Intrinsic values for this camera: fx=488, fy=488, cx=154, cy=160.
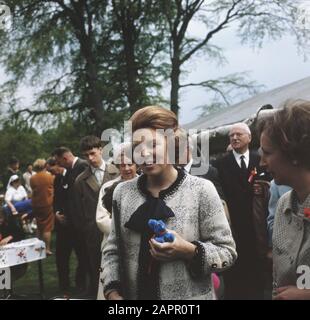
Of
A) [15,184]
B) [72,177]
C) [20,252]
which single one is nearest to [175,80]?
[15,184]

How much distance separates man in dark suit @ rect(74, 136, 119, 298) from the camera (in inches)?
170

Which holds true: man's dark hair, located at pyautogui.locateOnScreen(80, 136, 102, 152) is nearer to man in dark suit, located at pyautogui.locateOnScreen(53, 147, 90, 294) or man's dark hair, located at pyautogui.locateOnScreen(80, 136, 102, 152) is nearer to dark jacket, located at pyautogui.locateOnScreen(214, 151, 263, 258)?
man in dark suit, located at pyautogui.locateOnScreen(53, 147, 90, 294)

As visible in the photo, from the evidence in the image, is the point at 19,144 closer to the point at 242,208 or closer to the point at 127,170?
the point at 242,208

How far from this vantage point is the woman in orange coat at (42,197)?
7332 mm

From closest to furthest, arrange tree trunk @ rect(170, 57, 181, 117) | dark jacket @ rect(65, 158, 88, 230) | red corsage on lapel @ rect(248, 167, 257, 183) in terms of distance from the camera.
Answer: red corsage on lapel @ rect(248, 167, 257, 183)
dark jacket @ rect(65, 158, 88, 230)
tree trunk @ rect(170, 57, 181, 117)

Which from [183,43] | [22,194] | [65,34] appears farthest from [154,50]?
[22,194]

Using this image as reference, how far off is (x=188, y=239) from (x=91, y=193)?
295 centimetres

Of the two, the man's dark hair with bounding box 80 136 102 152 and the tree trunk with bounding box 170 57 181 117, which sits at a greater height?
the tree trunk with bounding box 170 57 181 117

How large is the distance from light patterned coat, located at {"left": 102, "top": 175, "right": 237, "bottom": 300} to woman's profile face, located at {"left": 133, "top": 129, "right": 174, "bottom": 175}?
10 centimetres

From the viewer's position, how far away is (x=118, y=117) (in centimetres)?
1225

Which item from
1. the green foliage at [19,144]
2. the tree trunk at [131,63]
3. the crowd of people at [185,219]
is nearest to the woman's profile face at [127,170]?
the crowd of people at [185,219]

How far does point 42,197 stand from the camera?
289 inches

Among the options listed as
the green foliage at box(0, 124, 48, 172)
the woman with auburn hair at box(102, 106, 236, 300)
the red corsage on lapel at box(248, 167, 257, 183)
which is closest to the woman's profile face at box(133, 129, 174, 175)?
the woman with auburn hair at box(102, 106, 236, 300)

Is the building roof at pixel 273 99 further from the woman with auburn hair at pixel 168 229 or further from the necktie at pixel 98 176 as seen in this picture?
the woman with auburn hair at pixel 168 229
